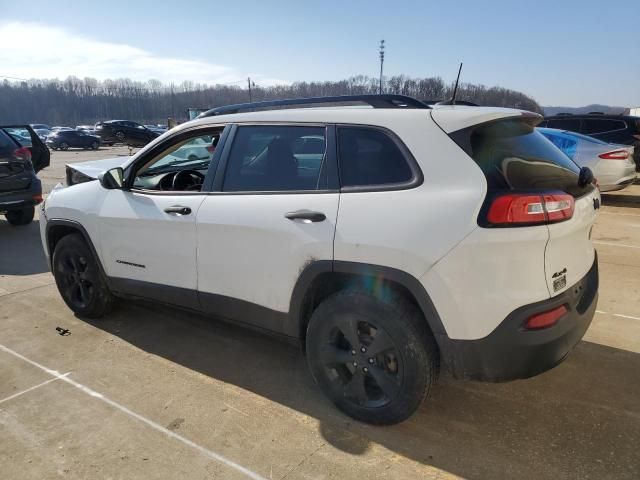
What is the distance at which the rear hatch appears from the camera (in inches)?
87.0

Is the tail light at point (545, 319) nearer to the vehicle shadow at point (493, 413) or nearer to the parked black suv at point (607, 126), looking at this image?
the vehicle shadow at point (493, 413)

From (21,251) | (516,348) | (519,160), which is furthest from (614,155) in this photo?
(21,251)

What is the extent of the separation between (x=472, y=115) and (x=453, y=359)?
4.05 feet

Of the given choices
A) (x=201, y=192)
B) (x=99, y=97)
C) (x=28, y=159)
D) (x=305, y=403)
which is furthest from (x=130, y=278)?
(x=99, y=97)

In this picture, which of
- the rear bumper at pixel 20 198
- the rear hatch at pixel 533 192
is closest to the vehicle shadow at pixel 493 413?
the rear hatch at pixel 533 192

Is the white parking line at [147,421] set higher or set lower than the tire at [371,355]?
lower

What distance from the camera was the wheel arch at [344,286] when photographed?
2.37 m

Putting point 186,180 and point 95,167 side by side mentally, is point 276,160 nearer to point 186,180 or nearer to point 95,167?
point 186,180

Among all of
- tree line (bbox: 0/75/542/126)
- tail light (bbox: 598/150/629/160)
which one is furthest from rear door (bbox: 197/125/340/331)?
tree line (bbox: 0/75/542/126)

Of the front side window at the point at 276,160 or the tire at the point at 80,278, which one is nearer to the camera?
the front side window at the point at 276,160

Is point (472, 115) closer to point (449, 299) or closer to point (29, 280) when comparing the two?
point (449, 299)

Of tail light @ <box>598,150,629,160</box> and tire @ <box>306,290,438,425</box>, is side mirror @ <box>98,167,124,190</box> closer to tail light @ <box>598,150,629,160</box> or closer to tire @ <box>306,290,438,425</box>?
tire @ <box>306,290,438,425</box>

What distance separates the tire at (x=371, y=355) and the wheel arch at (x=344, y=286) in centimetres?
7

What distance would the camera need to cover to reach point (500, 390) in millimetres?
3074
